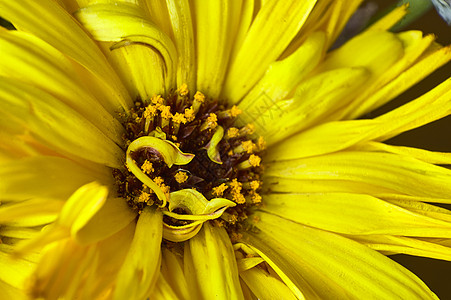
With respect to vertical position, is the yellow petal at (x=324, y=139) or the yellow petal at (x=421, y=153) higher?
the yellow petal at (x=324, y=139)

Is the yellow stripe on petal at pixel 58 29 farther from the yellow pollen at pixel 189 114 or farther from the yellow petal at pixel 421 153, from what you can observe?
the yellow petal at pixel 421 153

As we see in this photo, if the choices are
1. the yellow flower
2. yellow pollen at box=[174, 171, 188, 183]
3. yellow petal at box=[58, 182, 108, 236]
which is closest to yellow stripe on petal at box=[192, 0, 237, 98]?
the yellow flower

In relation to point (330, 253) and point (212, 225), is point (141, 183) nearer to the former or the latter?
point (212, 225)

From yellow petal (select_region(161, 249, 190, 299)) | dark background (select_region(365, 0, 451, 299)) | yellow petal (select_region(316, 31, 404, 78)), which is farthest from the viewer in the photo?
dark background (select_region(365, 0, 451, 299))

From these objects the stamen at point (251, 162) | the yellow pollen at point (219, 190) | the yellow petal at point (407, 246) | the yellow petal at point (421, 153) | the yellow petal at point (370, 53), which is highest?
the yellow petal at point (370, 53)

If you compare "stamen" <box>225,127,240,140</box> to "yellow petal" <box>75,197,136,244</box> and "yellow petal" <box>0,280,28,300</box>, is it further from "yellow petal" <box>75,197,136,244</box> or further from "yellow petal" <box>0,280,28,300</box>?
"yellow petal" <box>0,280,28,300</box>

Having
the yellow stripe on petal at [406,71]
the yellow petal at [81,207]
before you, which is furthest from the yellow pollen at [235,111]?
the yellow petal at [81,207]

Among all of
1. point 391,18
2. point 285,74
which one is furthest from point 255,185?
point 391,18
